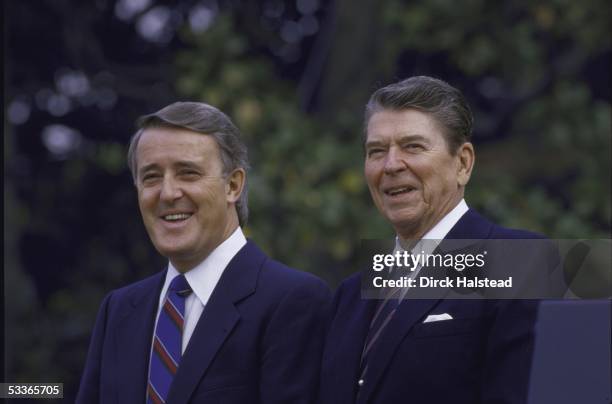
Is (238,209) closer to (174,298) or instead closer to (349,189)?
(174,298)

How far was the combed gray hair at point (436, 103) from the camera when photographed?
336 cm

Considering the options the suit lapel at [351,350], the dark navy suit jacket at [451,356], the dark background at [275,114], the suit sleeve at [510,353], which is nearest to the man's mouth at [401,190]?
the dark navy suit jacket at [451,356]

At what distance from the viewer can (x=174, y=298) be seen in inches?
141

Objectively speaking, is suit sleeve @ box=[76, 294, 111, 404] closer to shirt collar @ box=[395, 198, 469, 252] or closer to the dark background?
shirt collar @ box=[395, 198, 469, 252]

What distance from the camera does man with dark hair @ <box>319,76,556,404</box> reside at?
3061mm

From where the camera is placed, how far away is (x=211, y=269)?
359 cm

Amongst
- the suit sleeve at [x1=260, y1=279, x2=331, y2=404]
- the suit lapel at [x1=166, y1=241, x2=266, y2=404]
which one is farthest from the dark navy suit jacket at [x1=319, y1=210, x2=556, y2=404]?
the suit lapel at [x1=166, y1=241, x2=266, y2=404]

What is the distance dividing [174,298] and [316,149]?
167 inches

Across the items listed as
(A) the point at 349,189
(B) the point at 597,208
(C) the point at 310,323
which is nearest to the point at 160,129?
Result: (C) the point at 310,323

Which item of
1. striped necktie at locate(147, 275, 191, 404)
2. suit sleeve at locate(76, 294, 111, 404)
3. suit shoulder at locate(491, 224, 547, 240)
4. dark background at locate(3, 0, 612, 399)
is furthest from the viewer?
dark background at locate(3, 0, 612, 399)

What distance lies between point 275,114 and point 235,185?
4.47 meters

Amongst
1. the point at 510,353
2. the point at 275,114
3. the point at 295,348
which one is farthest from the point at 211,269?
the point at 275,114

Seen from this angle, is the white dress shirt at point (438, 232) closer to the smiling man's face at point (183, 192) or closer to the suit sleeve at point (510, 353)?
the suit sleeve at point (510, 353)

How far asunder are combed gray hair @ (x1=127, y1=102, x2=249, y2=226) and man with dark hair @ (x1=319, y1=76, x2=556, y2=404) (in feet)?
1.45
